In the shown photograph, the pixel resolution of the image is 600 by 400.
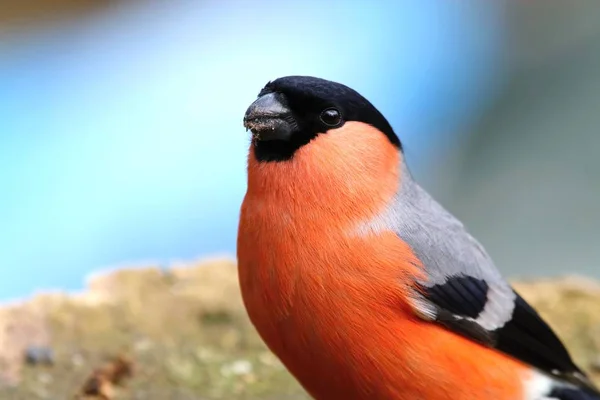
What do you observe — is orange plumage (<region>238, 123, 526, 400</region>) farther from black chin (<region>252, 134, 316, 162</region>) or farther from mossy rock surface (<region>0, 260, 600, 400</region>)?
mossy rock surface (<region>0, 260, 600, 400</region>)

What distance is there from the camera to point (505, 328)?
2531mm

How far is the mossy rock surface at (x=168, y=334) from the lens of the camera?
317 centimetres

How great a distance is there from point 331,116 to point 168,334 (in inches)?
58.7

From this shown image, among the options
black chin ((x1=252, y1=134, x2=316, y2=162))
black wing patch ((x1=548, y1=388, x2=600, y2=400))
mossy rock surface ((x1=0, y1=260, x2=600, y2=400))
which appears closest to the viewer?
black chin ((x1=252, y1=134, x2=316, y2=162))

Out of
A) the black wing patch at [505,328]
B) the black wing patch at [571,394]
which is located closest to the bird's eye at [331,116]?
the black wing patch at [505,328]

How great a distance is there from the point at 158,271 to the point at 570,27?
183 inches

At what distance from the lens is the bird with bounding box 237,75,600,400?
229 cm

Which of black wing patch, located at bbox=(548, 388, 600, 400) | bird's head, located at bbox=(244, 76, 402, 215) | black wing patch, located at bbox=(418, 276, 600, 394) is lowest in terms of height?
black wing patch, located at bbox=(548, 388, 600, 400)

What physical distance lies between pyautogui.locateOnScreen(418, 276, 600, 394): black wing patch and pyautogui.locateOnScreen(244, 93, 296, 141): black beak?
0.57 m

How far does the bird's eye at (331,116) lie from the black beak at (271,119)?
0.29 feet

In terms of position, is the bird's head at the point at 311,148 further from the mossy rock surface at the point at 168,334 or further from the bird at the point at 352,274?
the mossy rock surface at the point at 168,334

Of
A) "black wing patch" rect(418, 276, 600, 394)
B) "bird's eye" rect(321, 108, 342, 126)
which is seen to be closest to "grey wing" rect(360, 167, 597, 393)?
"black wing patch" rect(418, 276, 600, 394)

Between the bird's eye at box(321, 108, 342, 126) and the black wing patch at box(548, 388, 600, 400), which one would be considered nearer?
the bird's eye at box(321, 108, 342, 126)

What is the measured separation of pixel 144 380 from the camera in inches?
125
